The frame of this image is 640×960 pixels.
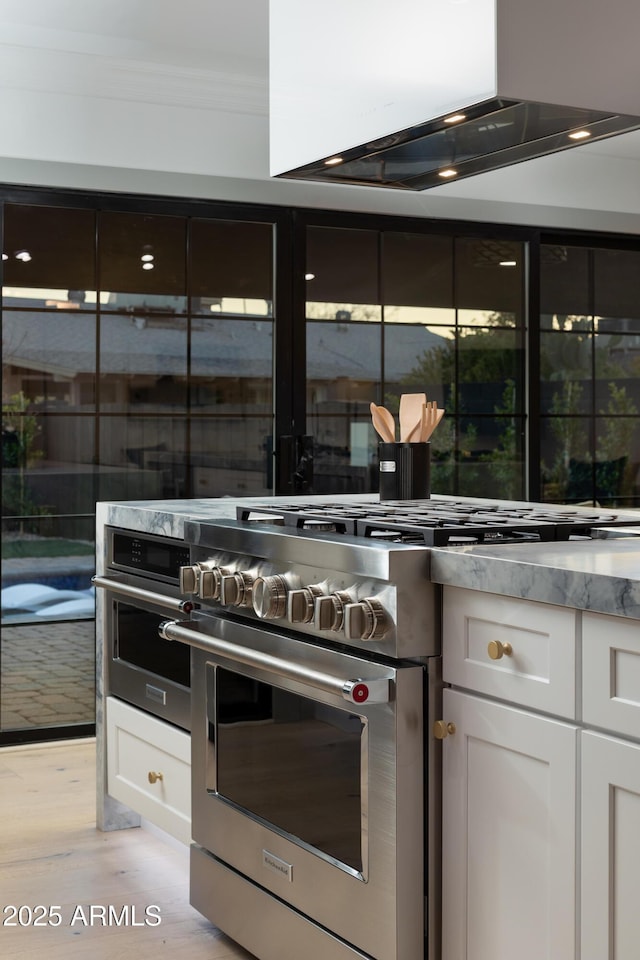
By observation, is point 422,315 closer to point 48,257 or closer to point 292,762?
point 48,257

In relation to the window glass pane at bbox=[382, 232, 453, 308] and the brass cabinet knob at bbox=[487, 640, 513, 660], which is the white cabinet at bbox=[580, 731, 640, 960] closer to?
the brass cabinet knob at bbox=[487, 640, 513, 660]

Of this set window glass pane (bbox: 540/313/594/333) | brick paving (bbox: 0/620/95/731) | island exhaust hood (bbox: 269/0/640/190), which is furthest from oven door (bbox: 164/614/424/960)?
window glass pane (bbox: 540/313/594/333)

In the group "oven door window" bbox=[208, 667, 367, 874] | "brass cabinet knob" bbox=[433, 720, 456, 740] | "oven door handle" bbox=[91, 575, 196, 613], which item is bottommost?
"oven door window" bbox=[208, 667, 367, 874]

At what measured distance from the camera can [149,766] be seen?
2746 mm

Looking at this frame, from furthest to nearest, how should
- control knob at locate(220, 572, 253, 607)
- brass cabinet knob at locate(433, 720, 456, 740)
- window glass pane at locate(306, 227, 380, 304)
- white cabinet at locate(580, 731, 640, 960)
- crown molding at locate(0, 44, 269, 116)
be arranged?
window glass pane at locate(306, 227, 380, 304), crown molding at locate(0, 44, 269, 116), control knob at locate(220, 572, 253, 607), brass cabinet knob at locate(433, 720, 456, 740), white cabinet at locate(580, 731, 640, 960)

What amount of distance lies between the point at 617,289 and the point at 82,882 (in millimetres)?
3671

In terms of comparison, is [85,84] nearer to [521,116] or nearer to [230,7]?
[230,7]

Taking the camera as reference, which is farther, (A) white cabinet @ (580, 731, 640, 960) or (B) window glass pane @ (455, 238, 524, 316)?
(B) window glass pane @ (455, 238, 524, 316)

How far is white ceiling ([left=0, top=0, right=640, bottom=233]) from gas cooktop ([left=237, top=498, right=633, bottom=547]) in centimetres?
198

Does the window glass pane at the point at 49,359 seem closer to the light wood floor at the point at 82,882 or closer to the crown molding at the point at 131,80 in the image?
the crown molding at the point at 131,80

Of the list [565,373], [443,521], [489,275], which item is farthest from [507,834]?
[565,373]

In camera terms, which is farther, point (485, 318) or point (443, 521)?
point (485, 318)

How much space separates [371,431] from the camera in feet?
14.9

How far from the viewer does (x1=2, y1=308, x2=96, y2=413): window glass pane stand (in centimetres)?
398
